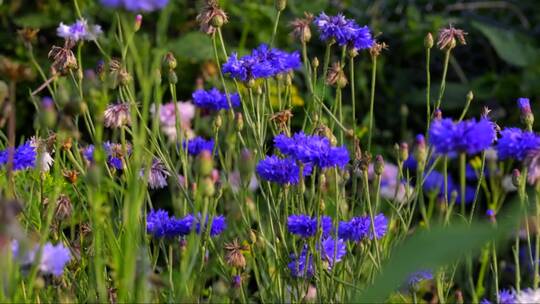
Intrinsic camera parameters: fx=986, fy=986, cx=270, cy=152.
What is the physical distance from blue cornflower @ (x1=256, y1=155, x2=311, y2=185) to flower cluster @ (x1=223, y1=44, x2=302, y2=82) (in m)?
0.18

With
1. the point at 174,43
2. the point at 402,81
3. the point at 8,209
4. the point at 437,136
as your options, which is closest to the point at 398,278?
the point at 437,136

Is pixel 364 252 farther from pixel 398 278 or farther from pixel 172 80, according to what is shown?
pixel 398 278

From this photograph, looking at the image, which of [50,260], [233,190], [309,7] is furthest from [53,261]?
[309,7]

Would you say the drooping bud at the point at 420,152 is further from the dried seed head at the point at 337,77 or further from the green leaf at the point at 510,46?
the green leaf at the point at 510,46

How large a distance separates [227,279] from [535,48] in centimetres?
186

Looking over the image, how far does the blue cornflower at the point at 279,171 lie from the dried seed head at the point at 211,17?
26cm

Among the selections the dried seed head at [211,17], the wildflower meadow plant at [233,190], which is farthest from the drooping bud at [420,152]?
the dried seed head at [211,17]

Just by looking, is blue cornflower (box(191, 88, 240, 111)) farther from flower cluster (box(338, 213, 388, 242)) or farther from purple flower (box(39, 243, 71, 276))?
purple flower (box(39, 243, 71, 276))

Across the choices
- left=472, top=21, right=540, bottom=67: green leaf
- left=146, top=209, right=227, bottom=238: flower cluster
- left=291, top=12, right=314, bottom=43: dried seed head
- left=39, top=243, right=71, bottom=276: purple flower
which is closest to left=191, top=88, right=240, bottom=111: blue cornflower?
left=291, top=12, right=314, bottom=43: dried seed head

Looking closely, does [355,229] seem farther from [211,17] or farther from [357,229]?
[211,17]

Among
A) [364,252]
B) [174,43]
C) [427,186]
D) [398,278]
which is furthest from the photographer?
[427,186]

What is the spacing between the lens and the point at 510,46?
305 centimetres

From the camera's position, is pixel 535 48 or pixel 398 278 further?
pixel 535 48

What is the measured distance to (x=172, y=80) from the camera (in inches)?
62.2
